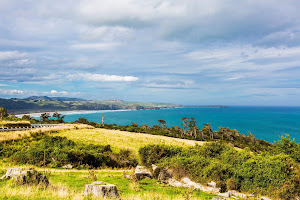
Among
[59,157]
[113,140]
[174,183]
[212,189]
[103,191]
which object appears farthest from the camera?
[113,140]

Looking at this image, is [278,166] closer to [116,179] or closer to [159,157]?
[159,157]

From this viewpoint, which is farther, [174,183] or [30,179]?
Result: [174,183]

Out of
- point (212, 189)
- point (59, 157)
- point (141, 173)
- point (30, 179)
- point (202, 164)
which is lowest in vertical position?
point (212, 189)

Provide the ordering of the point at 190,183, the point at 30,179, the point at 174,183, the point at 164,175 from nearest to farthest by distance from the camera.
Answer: the point at 30,179
the point at 190,183
the point at 174,183
the point at 164,175

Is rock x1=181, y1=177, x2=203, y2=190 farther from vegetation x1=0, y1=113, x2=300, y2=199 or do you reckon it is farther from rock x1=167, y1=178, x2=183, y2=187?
vegetation x1=0, y1=113, x2=300, y2=199

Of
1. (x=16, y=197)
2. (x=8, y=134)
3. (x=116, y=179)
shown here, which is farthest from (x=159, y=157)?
(x=8, y=134)

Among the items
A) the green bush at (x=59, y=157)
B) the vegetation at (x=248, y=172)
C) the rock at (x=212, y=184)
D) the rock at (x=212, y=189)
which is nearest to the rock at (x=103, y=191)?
the rock at (x=212, y=189)

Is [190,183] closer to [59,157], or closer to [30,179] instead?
[30,179]

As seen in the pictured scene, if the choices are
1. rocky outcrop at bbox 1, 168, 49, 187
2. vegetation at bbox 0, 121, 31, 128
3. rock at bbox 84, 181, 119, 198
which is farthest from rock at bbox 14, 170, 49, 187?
vegetation at bbox 0, 121, 31, 128

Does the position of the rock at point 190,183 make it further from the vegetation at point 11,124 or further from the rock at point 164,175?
the vegetation at point 11,124

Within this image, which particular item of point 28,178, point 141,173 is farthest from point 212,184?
point 28,178

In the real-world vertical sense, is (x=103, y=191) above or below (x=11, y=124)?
above

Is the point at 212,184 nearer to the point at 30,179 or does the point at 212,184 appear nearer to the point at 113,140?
the point at 30,179

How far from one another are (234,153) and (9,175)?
15.9 meters
